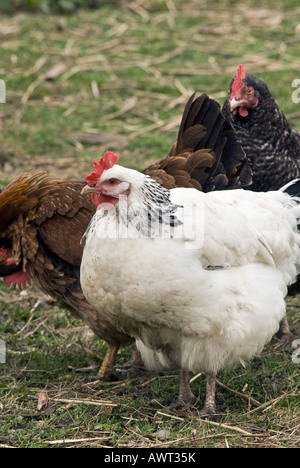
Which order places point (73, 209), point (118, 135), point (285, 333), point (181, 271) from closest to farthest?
point (181, 271) → point (73, 209) → point (285, 333) → point (118, 135)

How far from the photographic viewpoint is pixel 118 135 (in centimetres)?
724

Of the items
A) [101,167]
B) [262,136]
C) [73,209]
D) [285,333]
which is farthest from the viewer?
[262,136]

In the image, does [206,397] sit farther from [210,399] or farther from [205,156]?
[205,156]

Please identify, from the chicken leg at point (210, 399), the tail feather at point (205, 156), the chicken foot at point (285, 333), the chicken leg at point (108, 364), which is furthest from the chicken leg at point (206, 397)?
the tail feather at point (205, 156)

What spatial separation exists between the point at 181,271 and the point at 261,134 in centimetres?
168

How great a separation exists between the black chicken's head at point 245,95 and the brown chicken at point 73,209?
11.9 inches

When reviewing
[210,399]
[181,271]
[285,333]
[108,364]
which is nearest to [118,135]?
[285,333]

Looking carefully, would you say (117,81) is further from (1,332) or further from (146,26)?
(1,332)

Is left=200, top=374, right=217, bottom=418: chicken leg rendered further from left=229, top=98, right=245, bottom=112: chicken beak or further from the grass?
left=229, top=98, right=245, bottom=112: chicken beak

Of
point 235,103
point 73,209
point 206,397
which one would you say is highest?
point 235,103

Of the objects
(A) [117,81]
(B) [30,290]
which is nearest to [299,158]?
(B) [30,290]

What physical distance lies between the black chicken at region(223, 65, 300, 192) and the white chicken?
2.81 feet

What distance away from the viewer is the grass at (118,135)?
3.54 m

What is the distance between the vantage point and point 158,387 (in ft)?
13.1
